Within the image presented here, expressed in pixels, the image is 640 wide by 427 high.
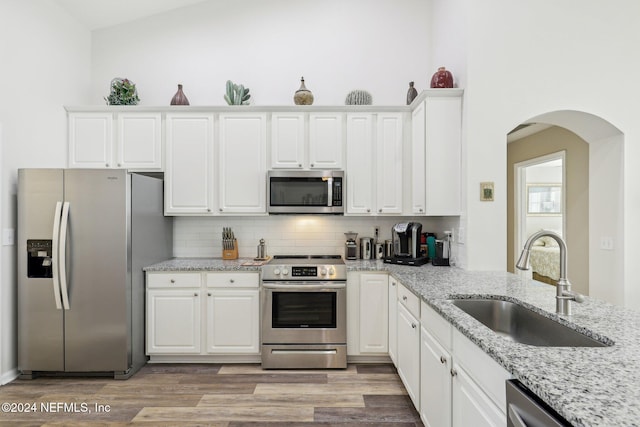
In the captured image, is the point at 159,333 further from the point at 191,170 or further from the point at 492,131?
the point at 492,131

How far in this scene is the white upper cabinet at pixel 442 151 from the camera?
3090mm

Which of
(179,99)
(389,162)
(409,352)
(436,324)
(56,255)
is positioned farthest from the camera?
(179,99)

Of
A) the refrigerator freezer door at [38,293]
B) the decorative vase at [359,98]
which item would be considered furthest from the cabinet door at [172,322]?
the decorative vase at [359,98]

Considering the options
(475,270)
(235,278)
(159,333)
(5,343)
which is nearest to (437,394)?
(475,270)

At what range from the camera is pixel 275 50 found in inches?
152

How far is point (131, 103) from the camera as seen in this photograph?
3607 mm

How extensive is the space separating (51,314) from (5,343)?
1.36ft

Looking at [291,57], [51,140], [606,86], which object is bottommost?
[51,140]

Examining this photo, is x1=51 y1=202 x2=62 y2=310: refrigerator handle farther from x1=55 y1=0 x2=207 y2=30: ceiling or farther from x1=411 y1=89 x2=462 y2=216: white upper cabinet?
x1=411 y1=89 x2=462 y2=216: white upper cabinet

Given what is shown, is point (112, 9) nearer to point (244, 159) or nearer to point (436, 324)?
point (244, 159)

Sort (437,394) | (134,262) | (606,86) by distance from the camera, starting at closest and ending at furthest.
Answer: (437,394), (606,86), (134,262)

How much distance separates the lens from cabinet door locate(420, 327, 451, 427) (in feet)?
5.68

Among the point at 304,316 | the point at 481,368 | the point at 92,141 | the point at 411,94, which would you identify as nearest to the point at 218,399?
the point at 304,316

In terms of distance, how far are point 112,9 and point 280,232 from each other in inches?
116
